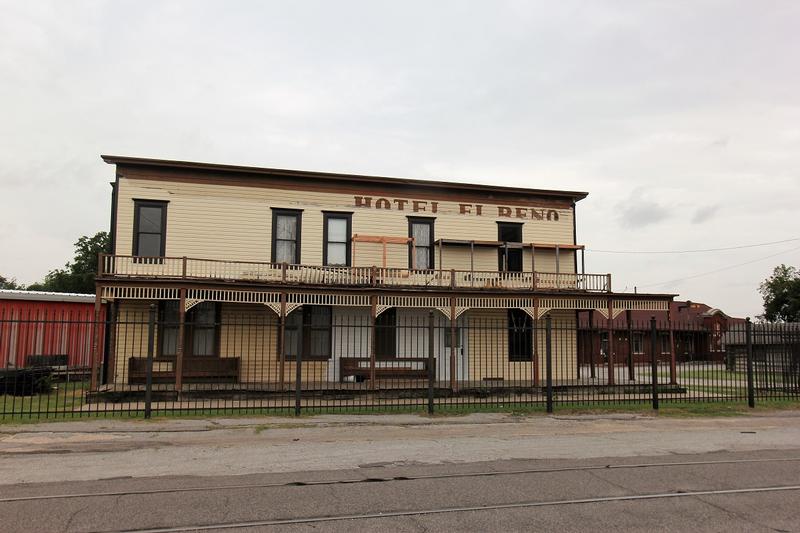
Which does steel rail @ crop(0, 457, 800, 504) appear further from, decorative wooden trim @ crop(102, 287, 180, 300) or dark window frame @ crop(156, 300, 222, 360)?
dark window frame @ crop(156, 300, 222, 360)

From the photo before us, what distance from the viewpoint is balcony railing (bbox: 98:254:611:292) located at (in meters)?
19.2

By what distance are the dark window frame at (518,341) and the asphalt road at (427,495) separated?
45.1ft

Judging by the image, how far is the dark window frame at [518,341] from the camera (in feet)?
76.1

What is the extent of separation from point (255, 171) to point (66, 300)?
9.16 m

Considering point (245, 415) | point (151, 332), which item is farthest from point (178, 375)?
point (151, 332)

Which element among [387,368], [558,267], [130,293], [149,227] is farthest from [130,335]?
[558,267]

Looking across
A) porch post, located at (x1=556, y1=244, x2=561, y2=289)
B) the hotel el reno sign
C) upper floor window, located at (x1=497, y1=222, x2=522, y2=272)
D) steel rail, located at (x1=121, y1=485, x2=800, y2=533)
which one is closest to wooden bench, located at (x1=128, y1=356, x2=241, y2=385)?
the hotel el reno sign

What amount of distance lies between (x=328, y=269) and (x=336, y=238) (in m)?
1.95

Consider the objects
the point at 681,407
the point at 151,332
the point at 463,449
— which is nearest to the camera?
the point at 463,449

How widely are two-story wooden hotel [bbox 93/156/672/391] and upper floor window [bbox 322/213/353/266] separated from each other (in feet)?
0.17

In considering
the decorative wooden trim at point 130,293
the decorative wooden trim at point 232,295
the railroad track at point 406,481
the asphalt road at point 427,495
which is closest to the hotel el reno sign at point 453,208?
the decorative wooden trim at point 232,295

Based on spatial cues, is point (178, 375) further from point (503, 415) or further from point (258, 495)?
point (258, 495)

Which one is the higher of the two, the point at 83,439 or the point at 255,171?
the point at 255,171

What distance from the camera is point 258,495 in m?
6.45
